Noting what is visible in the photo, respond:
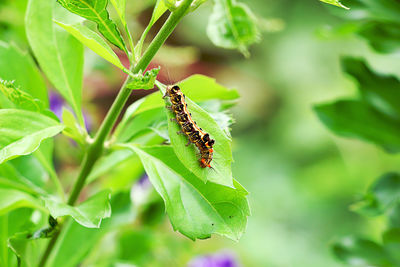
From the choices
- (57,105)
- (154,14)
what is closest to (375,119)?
(154,14)

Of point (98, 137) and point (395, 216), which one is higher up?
point (98, 137)

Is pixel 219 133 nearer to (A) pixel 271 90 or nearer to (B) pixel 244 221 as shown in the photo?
(B) pixel 244 221

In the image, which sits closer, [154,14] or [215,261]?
[154,14]

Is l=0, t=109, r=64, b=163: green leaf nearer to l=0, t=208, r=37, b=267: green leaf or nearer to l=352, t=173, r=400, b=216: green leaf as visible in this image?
l=0, t=208, r=37, b=267: green leaf

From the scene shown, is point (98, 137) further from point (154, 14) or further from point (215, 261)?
point (215, 261)

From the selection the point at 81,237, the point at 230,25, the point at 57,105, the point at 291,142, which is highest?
the point at 230,25

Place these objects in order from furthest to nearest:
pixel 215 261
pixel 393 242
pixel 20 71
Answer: pixel 215 261, pixel 393 242, pixel 20 71

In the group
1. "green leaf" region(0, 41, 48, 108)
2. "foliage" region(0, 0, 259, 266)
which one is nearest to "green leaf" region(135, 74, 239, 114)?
"foliage" region(0, 0, 259, 266)
